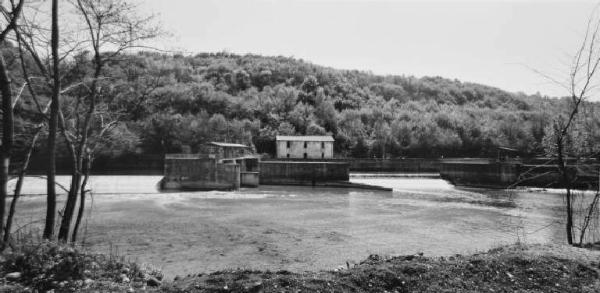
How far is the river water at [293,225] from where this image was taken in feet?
40.1

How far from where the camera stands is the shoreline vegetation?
523 cm

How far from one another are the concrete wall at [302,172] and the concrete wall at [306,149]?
624 inches

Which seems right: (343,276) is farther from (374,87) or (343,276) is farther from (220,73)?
(374,87)

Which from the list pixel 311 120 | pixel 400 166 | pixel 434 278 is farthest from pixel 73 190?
pixel 311 120

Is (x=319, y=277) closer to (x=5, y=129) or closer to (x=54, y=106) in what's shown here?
(x=5, y=129)

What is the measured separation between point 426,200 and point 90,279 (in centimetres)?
2625

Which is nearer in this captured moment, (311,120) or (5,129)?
(5,129)

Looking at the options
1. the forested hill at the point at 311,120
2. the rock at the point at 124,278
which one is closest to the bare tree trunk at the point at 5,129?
the rock at the point at 124,278

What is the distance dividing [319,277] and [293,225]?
39.5 feet

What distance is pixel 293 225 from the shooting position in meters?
17.7

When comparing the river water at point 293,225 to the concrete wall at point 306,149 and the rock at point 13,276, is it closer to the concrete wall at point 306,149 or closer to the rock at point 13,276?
the rock at point 13,276

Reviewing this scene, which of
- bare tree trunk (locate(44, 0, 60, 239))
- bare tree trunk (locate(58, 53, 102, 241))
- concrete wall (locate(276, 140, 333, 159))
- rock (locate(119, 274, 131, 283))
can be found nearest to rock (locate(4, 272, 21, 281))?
rock (locate(119, 274, 131, 283))

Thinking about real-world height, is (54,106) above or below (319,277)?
above

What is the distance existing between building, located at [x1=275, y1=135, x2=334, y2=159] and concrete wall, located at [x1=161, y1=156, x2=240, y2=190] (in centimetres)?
2282
